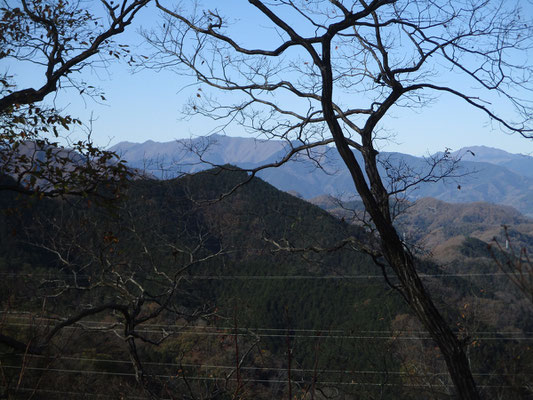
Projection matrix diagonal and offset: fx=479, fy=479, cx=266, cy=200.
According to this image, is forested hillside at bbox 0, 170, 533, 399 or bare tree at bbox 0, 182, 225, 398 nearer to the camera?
bare tree at bbox 0, 182, 225, 398

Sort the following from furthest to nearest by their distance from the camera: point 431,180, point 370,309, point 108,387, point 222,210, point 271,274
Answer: point 222,210
point 271,274
point 370,309
point 108,387
point 431,180

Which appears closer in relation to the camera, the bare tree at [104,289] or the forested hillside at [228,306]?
the bare tree at [104,289]

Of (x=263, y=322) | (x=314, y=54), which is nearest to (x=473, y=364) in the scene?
(x=263, y=322)

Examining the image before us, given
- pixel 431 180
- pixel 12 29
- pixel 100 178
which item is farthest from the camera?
pixel 12 29

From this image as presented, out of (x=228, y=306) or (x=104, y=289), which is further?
(x=104, y=289)

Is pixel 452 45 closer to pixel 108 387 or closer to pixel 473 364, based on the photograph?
pixel 108 387

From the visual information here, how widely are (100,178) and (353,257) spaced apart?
24610 millimetres

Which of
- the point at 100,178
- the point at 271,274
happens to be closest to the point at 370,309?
the point at 271,274

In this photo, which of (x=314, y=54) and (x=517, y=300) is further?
(x=517, y=300)

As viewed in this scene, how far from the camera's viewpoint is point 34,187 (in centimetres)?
416

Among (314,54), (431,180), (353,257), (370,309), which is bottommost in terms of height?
(370,309)

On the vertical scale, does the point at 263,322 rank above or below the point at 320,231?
below

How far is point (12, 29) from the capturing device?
5.53 metres

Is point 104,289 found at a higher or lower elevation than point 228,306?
lower
